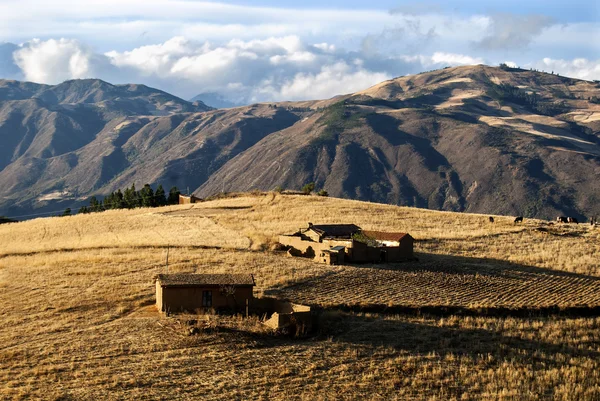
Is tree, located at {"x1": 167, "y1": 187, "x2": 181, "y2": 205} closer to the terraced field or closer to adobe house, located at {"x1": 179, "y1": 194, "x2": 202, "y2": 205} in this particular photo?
adobe house, located at {"x1": 179, "y1": 194, "x2": 202, "y2": 205}

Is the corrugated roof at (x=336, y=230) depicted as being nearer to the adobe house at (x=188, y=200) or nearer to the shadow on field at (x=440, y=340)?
the shadow on field at (x=440, y=340)

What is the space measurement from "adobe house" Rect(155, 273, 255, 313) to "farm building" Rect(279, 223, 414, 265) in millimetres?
14386

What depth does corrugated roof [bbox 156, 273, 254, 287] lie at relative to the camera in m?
43.0

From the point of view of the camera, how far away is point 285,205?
93688mm

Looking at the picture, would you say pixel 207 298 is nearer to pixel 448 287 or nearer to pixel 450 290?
pixel 450 290

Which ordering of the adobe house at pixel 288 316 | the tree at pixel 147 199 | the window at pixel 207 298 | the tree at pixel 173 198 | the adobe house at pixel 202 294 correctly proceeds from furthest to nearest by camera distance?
the tree at pixel 173 198, the tree at pixel 147 199, the window at pixel 207 298, the adobe house at pixel 202 294, the adobe house at pixel 288 316

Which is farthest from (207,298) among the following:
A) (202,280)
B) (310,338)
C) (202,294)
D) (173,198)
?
(173,198)

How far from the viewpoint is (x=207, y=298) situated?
142ft

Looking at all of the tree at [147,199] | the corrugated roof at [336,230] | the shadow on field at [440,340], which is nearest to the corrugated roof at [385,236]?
the corrugated roof at [336,230]

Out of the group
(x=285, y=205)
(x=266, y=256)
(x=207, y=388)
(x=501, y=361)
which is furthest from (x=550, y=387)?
(x=285, y=205)

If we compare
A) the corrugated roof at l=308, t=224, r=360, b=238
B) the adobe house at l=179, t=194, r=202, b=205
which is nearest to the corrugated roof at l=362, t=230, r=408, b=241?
the corrugated roof at l=308, t=224, r=360, b=238

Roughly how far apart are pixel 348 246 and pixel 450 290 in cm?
1124

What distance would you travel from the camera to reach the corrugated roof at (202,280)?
4300 centimetres

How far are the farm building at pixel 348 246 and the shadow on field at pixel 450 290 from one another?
5.03 feet
